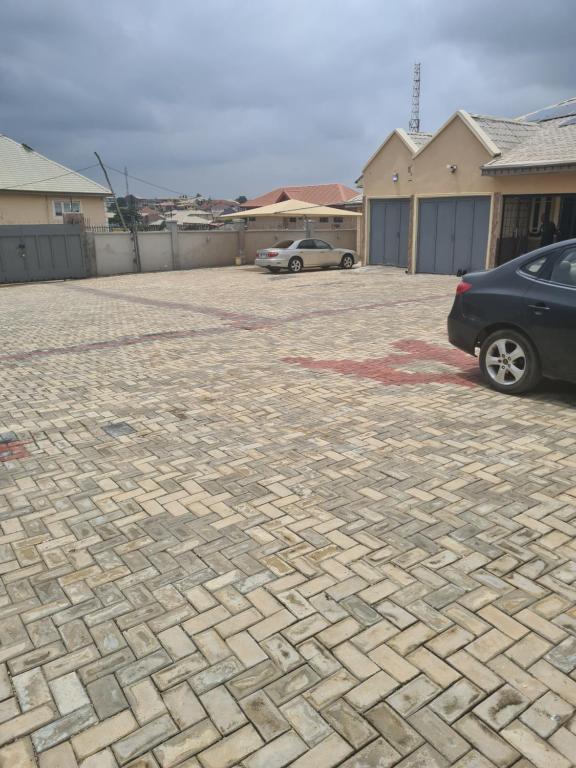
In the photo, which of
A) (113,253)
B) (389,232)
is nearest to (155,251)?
(113,253)

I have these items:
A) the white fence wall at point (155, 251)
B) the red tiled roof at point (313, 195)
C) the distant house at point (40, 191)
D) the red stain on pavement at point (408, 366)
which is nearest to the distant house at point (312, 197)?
the red tiled roof at point (313, 195)

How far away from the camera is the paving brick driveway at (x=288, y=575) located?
2469mm

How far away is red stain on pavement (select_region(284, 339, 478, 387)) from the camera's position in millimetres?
7742

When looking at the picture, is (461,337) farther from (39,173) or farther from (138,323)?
(39,173)

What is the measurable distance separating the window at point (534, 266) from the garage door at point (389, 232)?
18.9 metres

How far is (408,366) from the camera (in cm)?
852

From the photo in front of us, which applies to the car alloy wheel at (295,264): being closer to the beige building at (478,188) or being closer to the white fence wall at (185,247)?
the beige building at (478,188)

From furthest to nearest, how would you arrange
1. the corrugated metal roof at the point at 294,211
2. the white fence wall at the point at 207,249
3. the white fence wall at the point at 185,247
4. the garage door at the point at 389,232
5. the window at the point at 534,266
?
1. the white fence wall at the point at 207,249
2. the corrugated metal roof at the point at 294,211
3. the white fence wall at the point at 185,247
4. the garage door at the point at 389,232
5. the window at the point at 534,266

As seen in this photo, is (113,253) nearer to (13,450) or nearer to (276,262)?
(276,262)

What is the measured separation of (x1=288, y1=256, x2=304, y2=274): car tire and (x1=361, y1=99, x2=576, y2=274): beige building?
449 centimetres

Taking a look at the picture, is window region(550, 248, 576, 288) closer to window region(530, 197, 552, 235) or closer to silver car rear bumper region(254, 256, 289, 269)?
window region(530, 197, 552, 235)

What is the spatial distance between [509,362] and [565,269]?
1164mm

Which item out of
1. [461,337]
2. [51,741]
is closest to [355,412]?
[461,337]

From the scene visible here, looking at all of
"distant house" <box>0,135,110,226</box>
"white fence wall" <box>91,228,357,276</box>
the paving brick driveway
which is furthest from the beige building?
"distant house" <box>0,135,110,226</box>
